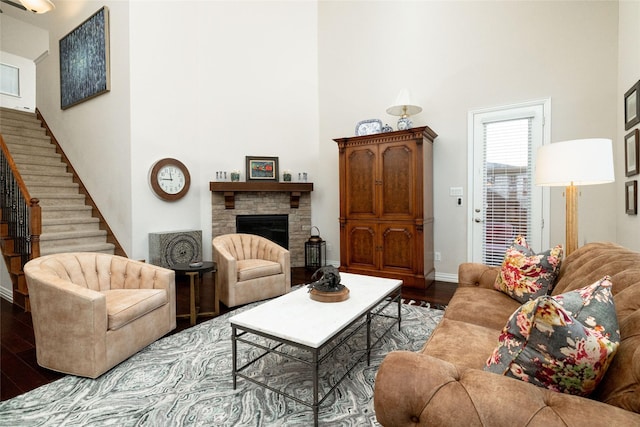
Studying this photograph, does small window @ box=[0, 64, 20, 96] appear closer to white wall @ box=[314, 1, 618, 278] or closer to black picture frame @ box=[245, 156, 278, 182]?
black picture frame @ box=[245, 156, 278, 182]

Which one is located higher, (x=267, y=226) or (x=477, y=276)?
(x=267, y=226)

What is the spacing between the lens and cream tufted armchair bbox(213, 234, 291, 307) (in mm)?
3340

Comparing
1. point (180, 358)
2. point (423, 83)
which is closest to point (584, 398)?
point (180, 358)

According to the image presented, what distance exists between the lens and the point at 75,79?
4.99 meters

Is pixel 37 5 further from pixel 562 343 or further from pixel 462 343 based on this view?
pixel 562 343

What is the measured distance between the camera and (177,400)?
1.85 meters

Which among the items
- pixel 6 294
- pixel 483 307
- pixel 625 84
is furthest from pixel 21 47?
pixel 625 84

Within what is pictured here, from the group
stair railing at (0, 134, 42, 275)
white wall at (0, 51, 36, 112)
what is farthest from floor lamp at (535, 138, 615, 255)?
white wall at (0, 51, 36, 112)

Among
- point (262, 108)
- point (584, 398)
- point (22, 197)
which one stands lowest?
point (584, 398)

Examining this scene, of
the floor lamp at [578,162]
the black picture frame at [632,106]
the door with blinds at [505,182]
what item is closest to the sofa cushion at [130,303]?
the floor lamp at [578,162]

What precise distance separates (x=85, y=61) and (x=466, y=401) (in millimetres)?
6180

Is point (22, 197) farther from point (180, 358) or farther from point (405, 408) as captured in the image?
point (405, 408)

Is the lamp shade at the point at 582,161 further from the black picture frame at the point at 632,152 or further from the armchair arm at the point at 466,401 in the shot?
the armchair arm at the point at 466,401

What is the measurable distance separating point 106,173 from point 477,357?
5066 millimetres
